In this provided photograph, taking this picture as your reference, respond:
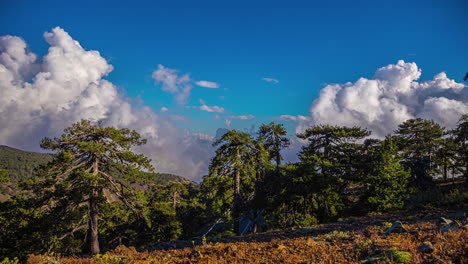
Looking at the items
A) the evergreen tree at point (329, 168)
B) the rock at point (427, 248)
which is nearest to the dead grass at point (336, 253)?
the rock at point (427, 248)

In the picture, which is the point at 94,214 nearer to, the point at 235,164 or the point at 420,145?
the point at 235,164

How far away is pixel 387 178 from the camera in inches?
847

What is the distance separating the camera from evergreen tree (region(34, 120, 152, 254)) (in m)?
16.3

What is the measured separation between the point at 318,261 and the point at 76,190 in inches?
655

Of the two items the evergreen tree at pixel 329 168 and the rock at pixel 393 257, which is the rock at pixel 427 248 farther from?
the evergreen tree at pixel 329 168

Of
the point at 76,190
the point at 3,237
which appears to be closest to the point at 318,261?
the point at 76,190

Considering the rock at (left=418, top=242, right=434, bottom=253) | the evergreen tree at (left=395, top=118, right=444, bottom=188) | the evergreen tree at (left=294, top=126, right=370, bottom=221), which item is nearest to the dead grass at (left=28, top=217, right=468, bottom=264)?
the rock at (left=418, top=242, right=434, bottom=253)

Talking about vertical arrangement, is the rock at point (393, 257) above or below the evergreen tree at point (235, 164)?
below

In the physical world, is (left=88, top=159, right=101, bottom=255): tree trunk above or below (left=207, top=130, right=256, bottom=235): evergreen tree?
below

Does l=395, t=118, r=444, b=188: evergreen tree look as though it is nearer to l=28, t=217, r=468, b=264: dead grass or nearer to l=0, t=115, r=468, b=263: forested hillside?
l=0, t=115, r=468, b=263: forested hillside

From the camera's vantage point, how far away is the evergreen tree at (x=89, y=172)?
16.3 metres

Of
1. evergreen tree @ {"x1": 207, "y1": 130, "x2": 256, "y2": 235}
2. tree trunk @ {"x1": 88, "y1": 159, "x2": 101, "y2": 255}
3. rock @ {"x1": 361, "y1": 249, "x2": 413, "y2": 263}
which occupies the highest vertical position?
evergreen tree @ {"x1": 207, "y1": 130, "x2": 256, "y2": 235}

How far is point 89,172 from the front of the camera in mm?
17953

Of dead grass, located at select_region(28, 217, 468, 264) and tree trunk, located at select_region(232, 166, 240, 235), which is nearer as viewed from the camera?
dead grass, located at select_region(28, 217, 468, 264)
